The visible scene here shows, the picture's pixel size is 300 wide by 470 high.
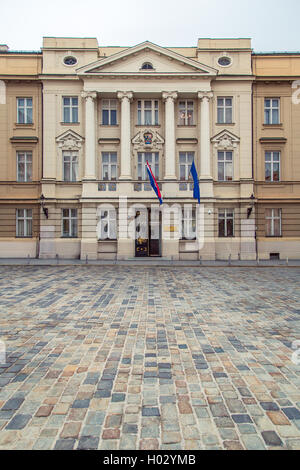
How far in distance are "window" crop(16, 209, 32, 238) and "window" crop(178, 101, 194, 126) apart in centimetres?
1382

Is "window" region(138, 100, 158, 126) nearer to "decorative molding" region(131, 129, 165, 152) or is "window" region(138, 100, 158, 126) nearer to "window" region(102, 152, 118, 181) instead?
"decorative molding" region(131, 129, 165, 152)

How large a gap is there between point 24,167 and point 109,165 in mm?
6683

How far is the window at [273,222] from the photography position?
22.9 meters

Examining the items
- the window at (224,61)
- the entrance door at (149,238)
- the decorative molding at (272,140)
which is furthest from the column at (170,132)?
the decorative molding at (272,140)

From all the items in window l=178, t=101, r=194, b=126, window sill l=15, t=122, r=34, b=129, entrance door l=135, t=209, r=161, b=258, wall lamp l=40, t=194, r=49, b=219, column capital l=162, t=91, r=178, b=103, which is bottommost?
entrance door l=135, t=209, r=161, b=258

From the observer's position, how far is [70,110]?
2288 cm

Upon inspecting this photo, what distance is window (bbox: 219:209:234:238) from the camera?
2258 centimetres

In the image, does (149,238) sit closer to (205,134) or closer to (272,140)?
(205,134)

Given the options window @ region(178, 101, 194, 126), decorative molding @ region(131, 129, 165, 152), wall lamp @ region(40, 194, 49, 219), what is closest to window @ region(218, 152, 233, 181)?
window @ region(178, 101, 194, 126)

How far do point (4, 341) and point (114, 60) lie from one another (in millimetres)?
22162

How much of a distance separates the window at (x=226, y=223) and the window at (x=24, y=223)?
48.6ft

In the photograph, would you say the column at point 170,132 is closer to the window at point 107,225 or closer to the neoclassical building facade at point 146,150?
the neoclassical building facade at point 146,150

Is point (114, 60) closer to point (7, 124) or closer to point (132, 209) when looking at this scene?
point (7, 124)
